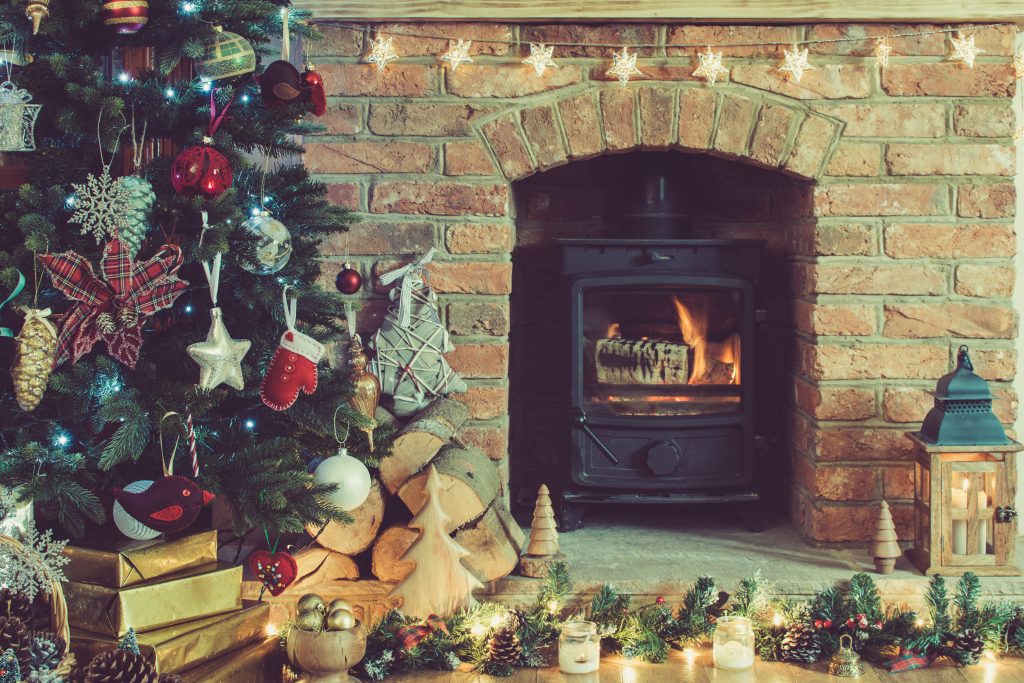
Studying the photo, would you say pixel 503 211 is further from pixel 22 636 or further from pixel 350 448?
pixel 22 636

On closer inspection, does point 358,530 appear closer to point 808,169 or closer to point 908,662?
point 908,662

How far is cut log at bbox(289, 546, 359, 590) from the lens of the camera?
244 cm

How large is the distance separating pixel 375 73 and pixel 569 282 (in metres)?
0.68

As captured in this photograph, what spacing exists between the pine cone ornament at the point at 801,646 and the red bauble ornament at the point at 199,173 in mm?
1472

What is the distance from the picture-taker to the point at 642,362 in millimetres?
2805

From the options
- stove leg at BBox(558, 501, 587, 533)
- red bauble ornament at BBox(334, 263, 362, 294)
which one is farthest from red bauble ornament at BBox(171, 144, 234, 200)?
stove leg at BBox(558, 501, 587, 533)

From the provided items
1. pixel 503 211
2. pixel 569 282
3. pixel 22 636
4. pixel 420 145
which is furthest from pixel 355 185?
pixel 22 636

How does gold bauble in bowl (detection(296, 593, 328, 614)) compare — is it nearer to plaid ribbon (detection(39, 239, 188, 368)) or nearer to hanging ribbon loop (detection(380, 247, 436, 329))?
plaid ribbon (detection(39, 239, 188, 368))

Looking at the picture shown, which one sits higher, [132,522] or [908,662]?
[132,522]

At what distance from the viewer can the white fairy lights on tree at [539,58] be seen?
2.55 m

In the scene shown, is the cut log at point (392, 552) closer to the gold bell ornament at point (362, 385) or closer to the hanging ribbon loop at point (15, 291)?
the gold bell ornament at point (362, 385)

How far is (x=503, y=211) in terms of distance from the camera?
103 inches

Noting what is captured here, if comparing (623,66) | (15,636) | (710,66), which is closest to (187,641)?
(15,636)

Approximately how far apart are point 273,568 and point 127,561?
1.02ft
